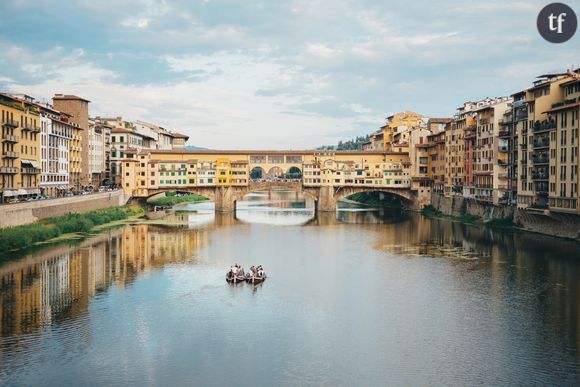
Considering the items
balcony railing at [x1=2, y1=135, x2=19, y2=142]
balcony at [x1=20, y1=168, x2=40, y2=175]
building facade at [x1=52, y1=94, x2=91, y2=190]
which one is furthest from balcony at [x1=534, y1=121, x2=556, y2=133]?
building facade at [x1=52, y1=94, x2=91, y2=190]

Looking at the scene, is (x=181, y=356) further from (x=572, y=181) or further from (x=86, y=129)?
(x=86, y=129)

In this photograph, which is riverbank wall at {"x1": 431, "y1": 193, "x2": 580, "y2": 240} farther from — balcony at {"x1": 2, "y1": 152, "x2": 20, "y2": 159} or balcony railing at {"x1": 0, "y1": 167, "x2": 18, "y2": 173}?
balcony at {"x1": 2, "y1": 152, "x2": 20, "y2": 159}

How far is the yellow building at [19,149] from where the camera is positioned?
4959cm

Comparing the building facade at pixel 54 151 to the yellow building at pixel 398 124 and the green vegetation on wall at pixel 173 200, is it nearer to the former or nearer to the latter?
the green vegetation on wall at pixel 173 200

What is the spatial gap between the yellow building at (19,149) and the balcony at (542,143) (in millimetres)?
41039

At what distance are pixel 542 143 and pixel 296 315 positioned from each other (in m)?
28.8

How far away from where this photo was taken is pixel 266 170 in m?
79.0

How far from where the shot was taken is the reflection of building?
2634 centimetres

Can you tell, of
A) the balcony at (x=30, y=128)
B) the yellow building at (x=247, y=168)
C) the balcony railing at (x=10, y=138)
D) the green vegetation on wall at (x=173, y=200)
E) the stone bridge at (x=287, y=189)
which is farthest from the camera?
the green vegetation on wall at (x=173, y=200)

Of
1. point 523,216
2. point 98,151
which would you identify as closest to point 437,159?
point 523,216

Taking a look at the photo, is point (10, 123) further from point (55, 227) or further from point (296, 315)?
point (296, 315)

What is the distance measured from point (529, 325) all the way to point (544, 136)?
25614mm

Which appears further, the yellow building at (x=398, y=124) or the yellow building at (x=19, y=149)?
the yellow building at (x=398, y=124)

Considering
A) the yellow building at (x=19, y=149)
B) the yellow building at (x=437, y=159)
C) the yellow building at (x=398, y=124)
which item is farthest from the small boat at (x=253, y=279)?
the yellow building at (x=398, y=124)
